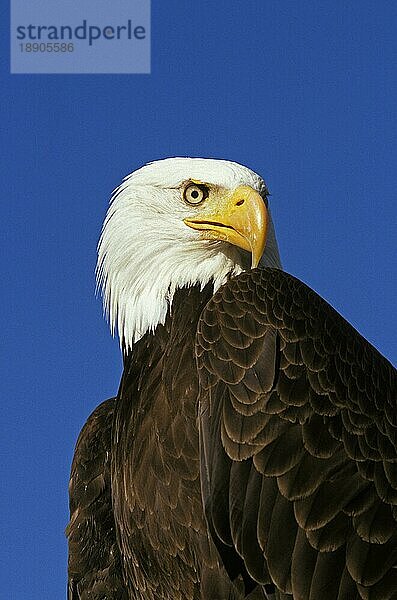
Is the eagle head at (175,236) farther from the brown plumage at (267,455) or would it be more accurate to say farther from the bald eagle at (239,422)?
the brown plumage at (267,455)

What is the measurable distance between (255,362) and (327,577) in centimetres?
102

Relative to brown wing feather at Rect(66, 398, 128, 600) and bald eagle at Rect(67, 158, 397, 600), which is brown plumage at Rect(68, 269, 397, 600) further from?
brown wing feather at Rect(66, 398, 128, 600)

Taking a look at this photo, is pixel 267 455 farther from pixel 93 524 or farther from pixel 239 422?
pixel 93 524

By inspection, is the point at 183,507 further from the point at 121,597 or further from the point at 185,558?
the point at 121,597

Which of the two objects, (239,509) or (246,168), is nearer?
(239,509)

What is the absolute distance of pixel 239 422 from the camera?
17.4 feet

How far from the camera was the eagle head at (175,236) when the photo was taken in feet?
20.2

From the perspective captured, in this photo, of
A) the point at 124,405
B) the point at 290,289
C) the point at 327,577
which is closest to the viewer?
the point at 327,577

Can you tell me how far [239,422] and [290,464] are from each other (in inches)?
11.8

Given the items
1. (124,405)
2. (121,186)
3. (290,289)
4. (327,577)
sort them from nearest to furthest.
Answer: (327,577) < (290,289) < (124,405) < (121,186)

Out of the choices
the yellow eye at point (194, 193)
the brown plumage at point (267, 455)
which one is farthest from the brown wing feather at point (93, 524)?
the yellow eye at point (194, 193)

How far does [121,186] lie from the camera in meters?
6.73

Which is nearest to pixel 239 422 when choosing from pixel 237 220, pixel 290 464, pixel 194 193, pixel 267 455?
pixel 267 455

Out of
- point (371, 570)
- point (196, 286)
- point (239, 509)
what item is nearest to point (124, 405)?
point (196, 286)
